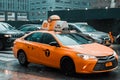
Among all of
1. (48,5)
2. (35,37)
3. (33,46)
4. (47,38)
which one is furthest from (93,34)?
(48,5)

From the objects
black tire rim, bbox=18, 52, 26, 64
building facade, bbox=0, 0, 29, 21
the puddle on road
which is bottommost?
building facade, bbox=0, 0, 29, 21

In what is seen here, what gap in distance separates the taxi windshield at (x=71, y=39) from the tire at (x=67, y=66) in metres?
0.66

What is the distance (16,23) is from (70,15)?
13439 mm

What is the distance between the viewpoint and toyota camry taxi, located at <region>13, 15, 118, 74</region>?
31.5ft

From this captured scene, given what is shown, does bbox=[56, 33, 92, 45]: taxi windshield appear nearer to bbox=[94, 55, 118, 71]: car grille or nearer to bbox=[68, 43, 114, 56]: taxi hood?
bbox=[68, 43, 114, 56]: taxi hood

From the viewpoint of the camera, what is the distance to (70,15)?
32.2 meters

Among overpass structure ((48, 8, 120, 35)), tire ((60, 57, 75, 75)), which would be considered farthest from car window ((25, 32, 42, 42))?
overpass structure ((48, 8, 120, 35))

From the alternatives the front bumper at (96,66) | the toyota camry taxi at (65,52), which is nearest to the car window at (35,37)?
the toyota camry taxi at (65,52)

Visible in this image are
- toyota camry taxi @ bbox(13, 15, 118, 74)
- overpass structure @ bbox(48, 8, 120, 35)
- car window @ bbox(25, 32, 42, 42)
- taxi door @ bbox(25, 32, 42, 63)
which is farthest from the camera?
overpass structure @ bbox(48, 8, 120, 35)

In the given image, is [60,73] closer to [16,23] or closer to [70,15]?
[70,15]

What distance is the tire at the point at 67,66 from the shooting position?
9906 mm

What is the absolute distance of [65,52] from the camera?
10.1 metres

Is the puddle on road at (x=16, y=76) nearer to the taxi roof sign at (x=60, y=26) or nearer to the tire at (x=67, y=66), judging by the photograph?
the tire at (x=67, y=66)

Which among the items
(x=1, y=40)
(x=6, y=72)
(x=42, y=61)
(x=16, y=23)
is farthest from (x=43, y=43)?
(x=16, y=23)
